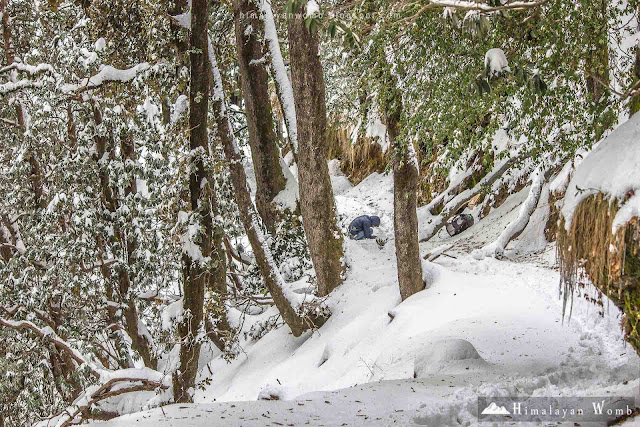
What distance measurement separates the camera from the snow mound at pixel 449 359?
532 centimetres

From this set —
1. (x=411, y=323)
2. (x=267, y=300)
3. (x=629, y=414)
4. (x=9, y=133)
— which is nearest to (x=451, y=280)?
(x=411, y=323)

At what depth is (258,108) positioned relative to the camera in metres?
9.95

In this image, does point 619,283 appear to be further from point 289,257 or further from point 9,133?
point 9,133

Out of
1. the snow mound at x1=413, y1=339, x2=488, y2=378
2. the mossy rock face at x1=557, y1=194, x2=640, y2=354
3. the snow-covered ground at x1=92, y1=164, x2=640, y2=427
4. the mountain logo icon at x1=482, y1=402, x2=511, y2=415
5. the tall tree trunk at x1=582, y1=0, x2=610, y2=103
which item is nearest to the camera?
the mossy rock face at x1=557, y1=194, x2=640, y2=354

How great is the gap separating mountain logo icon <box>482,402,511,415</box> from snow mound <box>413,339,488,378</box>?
136cm

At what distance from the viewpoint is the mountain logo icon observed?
12.3 ft

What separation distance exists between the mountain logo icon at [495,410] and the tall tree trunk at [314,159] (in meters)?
5.22

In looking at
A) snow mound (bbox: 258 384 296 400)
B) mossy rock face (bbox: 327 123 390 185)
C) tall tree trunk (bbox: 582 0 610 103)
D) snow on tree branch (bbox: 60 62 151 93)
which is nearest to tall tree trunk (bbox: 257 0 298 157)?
snow on tree branch (bbox: 60 62 151 93)

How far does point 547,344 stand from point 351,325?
3.39m

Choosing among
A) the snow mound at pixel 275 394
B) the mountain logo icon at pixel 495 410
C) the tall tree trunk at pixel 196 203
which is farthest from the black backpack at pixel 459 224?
the mountain logo icon at pixel 495 410

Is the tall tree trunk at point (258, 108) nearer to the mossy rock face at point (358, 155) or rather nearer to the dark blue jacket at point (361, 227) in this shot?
the dark blue jacket at point (361, 227)

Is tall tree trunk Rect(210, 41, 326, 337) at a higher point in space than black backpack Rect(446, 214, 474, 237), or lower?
higher

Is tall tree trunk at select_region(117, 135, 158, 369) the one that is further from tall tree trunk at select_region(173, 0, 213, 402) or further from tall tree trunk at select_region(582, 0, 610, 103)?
tall tree trunk at select_region(582, 0, 610, 103)

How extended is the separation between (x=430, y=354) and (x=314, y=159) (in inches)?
147
